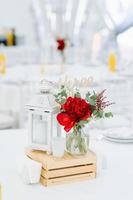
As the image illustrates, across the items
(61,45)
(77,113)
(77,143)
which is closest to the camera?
(77,113)

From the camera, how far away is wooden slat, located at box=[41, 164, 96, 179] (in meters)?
1.35

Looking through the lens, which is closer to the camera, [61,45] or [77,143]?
[77,143]

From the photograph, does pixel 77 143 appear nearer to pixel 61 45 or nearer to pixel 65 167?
pixel 65 167

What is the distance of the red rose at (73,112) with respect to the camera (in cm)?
134

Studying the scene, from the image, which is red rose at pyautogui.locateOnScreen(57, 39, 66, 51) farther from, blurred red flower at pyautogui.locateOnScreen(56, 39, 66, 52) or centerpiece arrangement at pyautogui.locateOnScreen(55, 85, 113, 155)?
centerpiece arrangement at pyautogui.locateOnScreen(55, 85, 113, 155)

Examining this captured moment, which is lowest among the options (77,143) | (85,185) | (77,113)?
(85,185)

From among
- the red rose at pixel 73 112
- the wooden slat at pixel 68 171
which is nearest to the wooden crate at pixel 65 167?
the wooden slat at pixel 68 171

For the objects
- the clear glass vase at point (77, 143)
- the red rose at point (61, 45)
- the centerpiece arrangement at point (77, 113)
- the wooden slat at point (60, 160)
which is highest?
the red rose at point (61, 45)

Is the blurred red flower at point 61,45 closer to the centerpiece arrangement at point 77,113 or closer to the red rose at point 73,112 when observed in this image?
the centerpiece arrangement at point 77,113

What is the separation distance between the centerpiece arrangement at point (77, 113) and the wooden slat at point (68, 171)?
6 cm

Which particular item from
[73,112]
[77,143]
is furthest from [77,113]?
[77,143]

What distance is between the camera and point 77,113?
1345mm

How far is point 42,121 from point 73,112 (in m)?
0.16

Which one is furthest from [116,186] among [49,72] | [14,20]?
[14,20]
